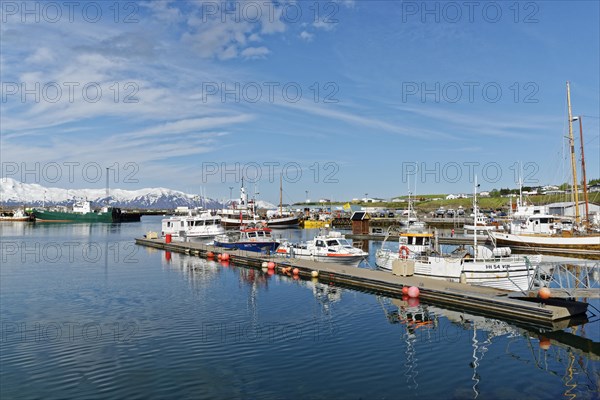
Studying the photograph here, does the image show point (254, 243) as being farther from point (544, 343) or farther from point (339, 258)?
point (544, 343)

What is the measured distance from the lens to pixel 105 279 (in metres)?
38.2

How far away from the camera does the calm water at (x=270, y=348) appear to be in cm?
1536

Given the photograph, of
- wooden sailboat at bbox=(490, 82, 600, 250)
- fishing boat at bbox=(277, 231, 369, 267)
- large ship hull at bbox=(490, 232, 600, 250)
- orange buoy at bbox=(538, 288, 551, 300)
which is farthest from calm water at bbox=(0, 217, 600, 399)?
large ship hull at bbox=(490, 232, 600, 250)

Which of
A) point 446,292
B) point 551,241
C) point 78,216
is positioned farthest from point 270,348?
point 78,216

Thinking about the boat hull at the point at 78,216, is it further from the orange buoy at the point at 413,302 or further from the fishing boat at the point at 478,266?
the orange buoy at the point at 413,302

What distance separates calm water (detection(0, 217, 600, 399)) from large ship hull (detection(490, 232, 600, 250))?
32.1 m

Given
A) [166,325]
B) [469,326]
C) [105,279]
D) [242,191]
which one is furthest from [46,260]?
[242,191]

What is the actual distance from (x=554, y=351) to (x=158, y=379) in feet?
50.4

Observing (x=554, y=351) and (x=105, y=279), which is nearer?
(x=554, y=351)

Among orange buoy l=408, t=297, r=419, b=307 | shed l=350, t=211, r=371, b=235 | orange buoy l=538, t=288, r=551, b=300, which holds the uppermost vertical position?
shed l=350, t=211, r=371, b=235

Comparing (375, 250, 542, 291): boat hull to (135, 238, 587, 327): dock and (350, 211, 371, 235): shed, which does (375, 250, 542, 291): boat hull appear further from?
(350, 211, 371, 235): shed

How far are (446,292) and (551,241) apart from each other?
34.4 m

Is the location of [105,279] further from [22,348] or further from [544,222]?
[544,222]

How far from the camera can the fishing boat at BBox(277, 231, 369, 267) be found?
1634 inches
